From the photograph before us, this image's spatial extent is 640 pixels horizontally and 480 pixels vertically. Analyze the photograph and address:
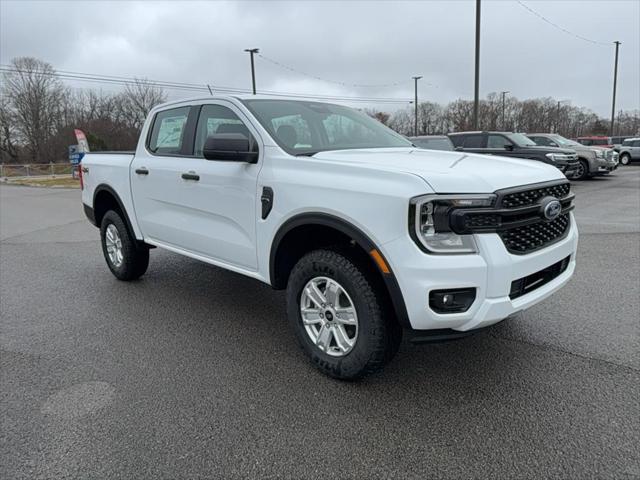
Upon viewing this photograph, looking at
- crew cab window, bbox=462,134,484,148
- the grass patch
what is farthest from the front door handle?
the grass patch

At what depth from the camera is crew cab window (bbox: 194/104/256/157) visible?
149 inches

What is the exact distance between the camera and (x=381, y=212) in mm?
2652

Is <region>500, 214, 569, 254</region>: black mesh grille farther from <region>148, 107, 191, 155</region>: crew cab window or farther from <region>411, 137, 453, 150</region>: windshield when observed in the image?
<region>411, 137, 453, 150</region>: windshield

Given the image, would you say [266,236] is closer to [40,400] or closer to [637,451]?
[40,400]

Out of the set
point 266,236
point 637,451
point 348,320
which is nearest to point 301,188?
point 266,236

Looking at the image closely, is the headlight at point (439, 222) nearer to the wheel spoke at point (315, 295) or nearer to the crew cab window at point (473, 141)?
the wheel spoke at point (315, 295)

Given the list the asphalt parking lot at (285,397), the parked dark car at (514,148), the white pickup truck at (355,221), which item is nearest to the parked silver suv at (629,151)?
the parked dark car at (514,148)

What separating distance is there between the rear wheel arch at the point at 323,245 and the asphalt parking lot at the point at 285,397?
2.10 ft

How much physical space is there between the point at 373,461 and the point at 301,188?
1.67 m

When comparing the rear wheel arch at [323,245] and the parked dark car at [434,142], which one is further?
the parked dark car at [434,142]

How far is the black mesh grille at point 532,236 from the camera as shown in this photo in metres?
2.70

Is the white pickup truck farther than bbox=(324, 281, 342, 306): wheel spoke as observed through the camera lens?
No

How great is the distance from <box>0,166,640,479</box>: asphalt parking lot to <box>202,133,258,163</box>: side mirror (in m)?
1.47

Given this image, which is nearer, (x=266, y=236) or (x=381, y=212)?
(x=381, y=212)
